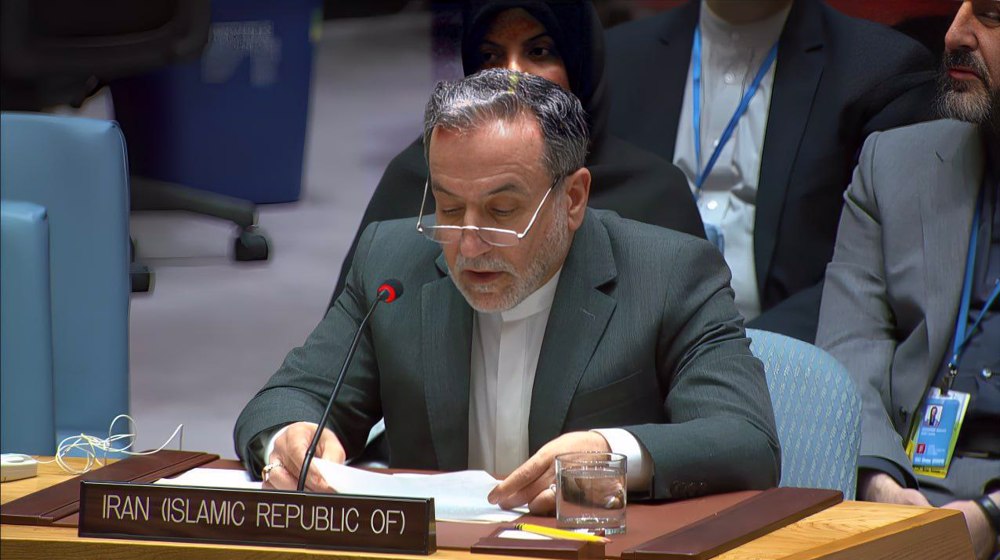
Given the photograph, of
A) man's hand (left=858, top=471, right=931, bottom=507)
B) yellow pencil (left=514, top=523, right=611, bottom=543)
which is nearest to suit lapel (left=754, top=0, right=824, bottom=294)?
man's hand (left=858, top=471, right=931, bottom=507)

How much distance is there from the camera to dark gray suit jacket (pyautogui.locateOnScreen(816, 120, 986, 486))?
2920mm

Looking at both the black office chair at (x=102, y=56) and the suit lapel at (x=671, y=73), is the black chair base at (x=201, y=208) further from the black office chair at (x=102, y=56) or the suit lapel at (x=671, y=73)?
the suit lapel at (x=671, y=73)

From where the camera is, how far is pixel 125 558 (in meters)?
1.71

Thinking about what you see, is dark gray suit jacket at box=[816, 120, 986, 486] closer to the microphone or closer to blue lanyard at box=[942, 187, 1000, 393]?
blue lanyard at box=[942, 187, 1000, 393]

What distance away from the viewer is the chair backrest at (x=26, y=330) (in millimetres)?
2473

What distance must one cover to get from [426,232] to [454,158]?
13 centimetres

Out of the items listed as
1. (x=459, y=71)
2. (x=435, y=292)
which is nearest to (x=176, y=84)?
(x=459, y=71)

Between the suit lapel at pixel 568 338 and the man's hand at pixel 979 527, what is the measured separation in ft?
2.75

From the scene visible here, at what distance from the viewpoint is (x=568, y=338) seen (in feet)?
7.78

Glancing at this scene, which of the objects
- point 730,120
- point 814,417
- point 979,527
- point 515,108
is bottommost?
point 979,527

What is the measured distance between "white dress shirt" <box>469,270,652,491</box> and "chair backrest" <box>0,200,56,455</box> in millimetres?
754

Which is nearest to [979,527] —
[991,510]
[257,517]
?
[991,510]

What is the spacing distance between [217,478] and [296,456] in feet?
0.47

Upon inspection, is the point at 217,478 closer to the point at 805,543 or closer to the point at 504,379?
the point at 504,379
